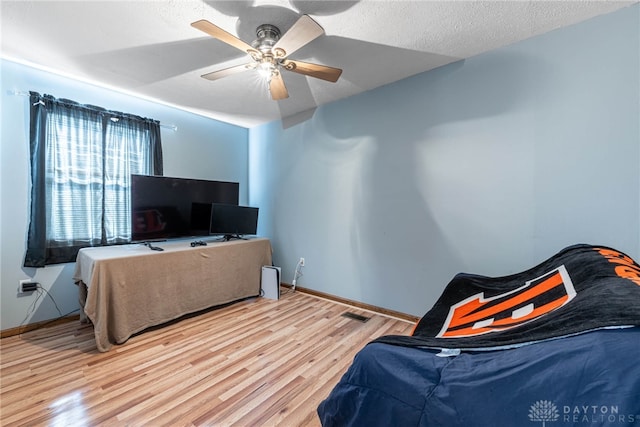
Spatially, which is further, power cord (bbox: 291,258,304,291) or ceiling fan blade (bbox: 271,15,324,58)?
power cord (bbox: 291,258,304,291)

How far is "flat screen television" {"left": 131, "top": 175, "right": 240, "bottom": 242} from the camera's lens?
106 inches

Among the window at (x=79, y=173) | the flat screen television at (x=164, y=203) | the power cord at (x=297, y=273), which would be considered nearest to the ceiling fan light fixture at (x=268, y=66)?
the flat screen television at (x=164, y=203)

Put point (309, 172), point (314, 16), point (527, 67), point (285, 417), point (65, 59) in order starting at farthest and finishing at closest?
point (309, 172)
point (65, 59)
point (527, 67)
point (314, 16)
point (285, 417)

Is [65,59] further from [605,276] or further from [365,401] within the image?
[605,276]

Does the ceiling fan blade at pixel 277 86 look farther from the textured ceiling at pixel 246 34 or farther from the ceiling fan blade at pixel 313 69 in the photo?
the textured ceiling at pixel 246 34

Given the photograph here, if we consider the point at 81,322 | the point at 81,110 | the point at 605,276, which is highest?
the point at 81,110

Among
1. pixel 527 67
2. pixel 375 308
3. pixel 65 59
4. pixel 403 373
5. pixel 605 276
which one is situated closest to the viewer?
pixel 403 373

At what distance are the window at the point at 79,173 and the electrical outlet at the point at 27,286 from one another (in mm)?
165

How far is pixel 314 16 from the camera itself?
1.71 m

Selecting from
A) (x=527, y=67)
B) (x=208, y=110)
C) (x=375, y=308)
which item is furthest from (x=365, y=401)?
(x=208, y=110)

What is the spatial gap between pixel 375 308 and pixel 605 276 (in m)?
2.01

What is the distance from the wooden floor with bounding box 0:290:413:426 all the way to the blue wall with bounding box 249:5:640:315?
0.70 meters

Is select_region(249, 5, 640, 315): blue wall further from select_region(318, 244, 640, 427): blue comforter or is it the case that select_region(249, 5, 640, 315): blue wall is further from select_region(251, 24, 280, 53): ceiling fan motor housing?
select_region(251, 24, 280, 53): ceiling fan motor housing

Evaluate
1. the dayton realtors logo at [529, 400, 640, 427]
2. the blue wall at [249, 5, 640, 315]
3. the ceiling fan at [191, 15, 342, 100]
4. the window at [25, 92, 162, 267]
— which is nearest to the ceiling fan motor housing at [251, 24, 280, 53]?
the ceiling fan at [191, 15, 342, 100]
